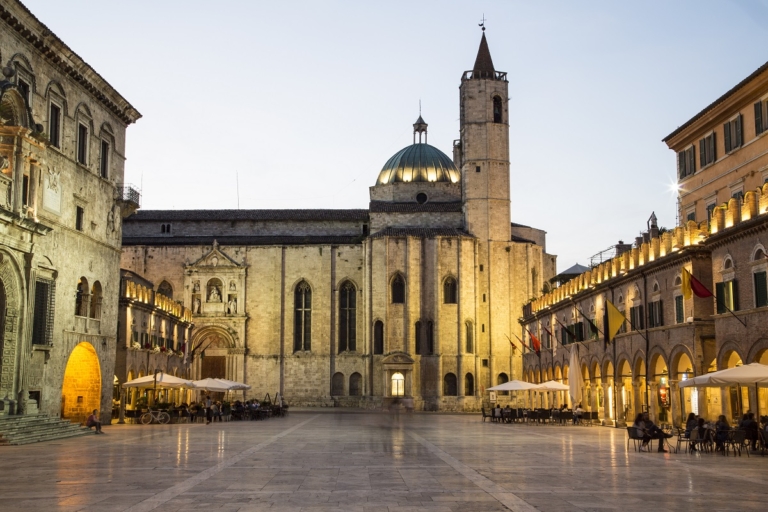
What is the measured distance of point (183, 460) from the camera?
74.4 feet

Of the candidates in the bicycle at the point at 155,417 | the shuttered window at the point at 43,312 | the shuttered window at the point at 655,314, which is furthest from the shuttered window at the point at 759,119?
the bicycle at the point at 155,417

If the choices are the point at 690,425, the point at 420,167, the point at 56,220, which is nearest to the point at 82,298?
the point at 56,220

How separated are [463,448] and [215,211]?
6075 centimetres

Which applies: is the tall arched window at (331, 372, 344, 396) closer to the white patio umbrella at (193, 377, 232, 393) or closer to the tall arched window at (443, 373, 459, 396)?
the tall arched window at (443, 373, 459, 396)

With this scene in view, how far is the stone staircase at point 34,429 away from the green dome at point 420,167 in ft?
173

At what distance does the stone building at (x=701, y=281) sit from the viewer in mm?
29422

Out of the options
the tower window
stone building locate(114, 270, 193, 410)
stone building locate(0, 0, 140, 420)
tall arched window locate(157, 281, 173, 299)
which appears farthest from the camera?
tall arched window locate(157, 281, 173, 299)

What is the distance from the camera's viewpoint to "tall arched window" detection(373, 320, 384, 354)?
75.7 metres

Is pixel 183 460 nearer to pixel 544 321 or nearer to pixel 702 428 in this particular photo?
pixel 702 428

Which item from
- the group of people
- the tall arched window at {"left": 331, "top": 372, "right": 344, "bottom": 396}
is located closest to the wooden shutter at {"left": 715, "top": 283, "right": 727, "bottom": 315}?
the group of people

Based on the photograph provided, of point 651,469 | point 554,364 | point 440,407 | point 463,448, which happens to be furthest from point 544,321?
point 651,469

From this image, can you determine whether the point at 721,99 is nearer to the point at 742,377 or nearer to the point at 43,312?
the point at 742,377

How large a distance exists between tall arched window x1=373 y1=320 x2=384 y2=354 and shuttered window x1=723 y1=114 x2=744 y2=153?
141ft

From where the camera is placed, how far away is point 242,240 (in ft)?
268
